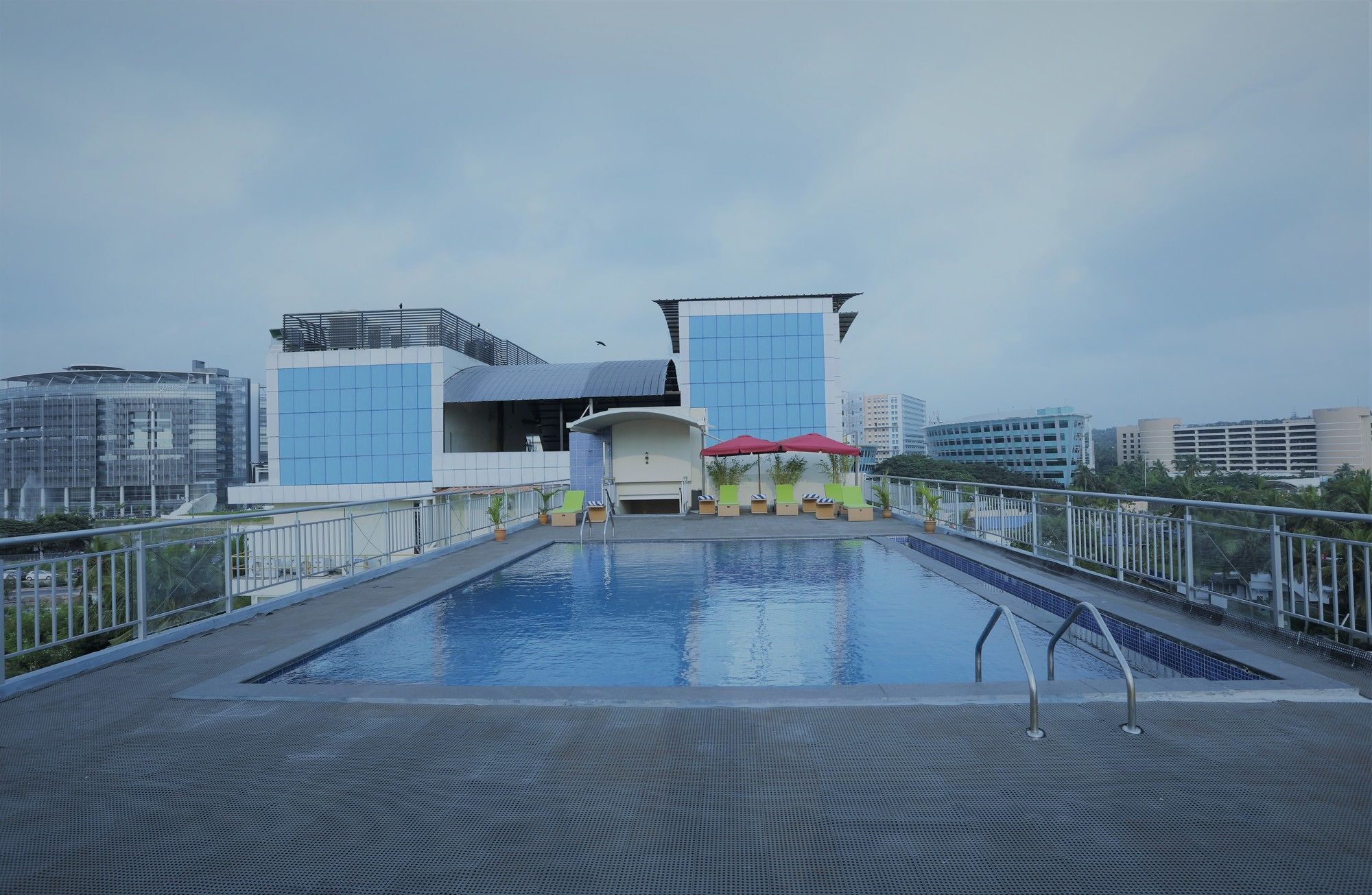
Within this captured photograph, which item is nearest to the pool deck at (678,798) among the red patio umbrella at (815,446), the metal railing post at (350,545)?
the metal railing post at (350,545)

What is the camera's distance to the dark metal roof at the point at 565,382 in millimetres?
27344

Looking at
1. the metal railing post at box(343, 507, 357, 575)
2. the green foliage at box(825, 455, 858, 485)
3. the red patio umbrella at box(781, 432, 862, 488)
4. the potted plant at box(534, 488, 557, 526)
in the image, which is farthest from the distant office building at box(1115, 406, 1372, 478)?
the metal railing post at box(343, 507, 357, 575)

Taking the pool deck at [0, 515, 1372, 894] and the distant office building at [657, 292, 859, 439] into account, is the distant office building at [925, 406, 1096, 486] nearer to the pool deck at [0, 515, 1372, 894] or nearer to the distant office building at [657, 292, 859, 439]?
the distant office building at [657, 292, 859, 439]

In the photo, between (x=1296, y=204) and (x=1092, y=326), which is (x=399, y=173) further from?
(x=1092, y=326)

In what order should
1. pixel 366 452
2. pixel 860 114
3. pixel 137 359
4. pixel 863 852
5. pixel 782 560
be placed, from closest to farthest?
pixel 863 852 → pixel 782 560 → pixel 860 114 → pixel 366 452 → pixel 137 359

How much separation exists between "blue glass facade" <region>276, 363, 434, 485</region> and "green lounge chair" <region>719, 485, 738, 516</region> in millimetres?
16528

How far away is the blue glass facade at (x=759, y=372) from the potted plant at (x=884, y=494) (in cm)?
777

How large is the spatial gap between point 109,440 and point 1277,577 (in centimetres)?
9135

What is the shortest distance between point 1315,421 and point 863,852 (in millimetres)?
195480

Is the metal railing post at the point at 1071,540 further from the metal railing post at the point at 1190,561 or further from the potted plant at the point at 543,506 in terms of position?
the potted plant at the point at 543,506

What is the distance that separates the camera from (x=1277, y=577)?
5336 mm

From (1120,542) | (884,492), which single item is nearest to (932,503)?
(884,492)

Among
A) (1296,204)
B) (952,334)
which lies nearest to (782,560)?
(1296,204)

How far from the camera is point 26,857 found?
2.50 m
